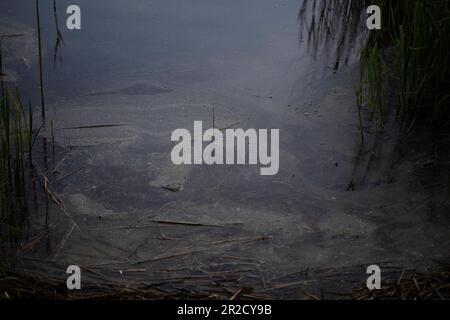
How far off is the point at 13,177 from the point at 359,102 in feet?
4.71

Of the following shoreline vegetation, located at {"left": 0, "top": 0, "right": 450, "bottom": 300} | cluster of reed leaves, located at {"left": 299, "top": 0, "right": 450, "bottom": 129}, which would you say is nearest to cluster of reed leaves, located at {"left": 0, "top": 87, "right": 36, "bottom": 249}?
shoreline vegetation, located at {"left": 0, "top": 0, "right": 450, "bottom": 300}

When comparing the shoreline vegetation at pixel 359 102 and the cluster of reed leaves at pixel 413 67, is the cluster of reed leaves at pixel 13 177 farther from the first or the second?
the cluster of reed leaves at pixel 413 67

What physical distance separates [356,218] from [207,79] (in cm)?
121

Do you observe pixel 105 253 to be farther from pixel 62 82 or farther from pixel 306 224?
pixel 62 82

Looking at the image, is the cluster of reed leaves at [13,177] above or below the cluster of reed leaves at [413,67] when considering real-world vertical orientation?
below

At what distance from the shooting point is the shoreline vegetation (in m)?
1.66

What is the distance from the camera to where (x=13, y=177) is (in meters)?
2.13

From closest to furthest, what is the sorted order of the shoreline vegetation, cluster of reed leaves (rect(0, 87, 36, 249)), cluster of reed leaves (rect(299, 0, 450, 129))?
the shoreline vegetation, cluster of reed leaves (rect(0, 87, 36, 249)), cluster of reed leaves (rect(299, 0, 450, 129))

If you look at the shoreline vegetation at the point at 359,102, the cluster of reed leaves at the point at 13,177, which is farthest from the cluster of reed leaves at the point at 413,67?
the cluster of reed leaves at the point at 13,177

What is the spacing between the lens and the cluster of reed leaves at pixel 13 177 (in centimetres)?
192

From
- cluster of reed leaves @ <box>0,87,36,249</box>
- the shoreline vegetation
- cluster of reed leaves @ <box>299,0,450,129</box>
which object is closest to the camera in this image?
the shoreline vegetation

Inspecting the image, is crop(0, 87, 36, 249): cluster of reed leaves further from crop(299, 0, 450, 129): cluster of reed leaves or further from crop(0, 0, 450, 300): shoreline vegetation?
crop(299, 0, 450, 129): cluster of reed leaves

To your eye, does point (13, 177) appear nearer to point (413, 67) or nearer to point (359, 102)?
point (359, 102)

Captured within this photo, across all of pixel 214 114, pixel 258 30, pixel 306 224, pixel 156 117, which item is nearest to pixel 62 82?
pixel 156 117
